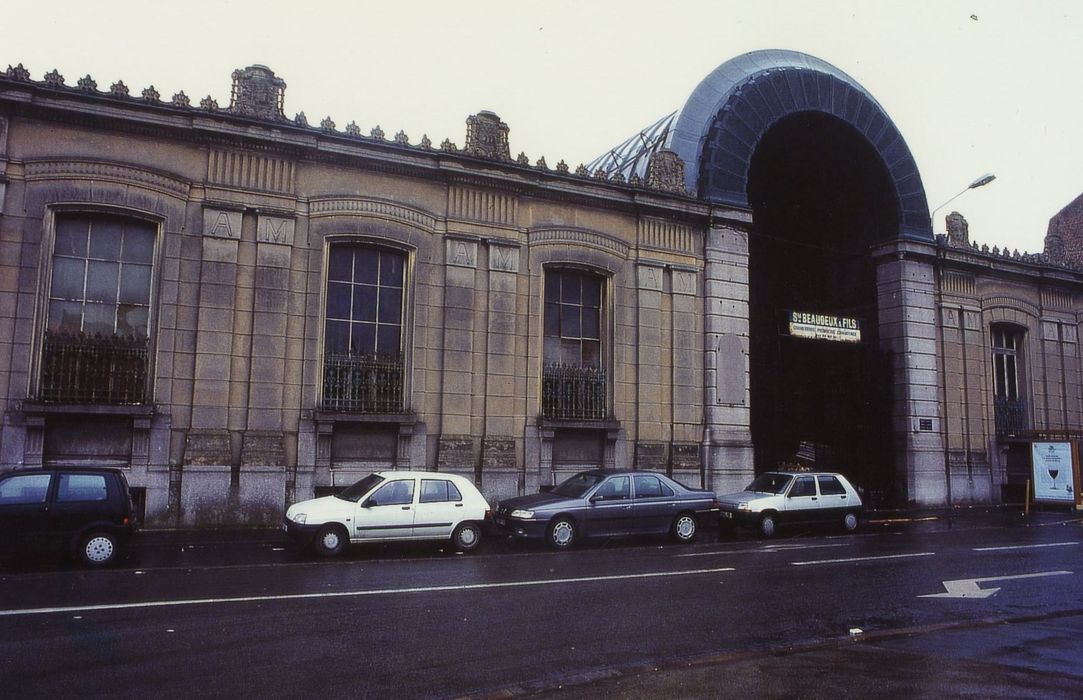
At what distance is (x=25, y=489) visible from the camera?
12047 millimetres

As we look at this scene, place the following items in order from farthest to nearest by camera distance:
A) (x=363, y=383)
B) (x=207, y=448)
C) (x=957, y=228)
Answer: (x=957, y=228) → (x=363, y=383) → (x=207, y=448)

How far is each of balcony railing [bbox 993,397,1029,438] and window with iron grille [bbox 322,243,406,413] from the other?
69.4 ft

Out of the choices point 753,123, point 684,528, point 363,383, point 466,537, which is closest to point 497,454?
point 363,383

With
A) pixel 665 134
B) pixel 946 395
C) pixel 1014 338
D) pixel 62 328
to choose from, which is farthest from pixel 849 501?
pixel 62 328

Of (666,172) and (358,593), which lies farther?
(666,172)

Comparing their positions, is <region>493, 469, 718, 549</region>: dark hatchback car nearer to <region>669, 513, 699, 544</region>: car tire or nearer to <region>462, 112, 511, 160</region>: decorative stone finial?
<region>669, 513, 699, 544</region>: car tire

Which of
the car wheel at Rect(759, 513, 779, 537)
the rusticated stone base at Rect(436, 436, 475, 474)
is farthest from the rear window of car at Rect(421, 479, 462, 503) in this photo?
the car wheel at Rect(759, 513, 779, 537)

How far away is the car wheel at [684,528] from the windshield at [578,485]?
1908 millimetres

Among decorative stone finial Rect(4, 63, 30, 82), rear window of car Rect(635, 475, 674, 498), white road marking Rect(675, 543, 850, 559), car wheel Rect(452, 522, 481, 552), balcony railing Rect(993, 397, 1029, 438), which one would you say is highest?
decorative stone finial Rect(4, 63, 30, 82)

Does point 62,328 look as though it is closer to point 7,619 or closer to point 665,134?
point 7,619

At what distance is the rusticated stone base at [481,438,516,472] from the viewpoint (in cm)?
1912

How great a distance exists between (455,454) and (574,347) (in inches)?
181

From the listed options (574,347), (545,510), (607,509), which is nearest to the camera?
(545,510)

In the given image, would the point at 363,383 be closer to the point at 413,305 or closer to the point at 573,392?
the point at 413,305
